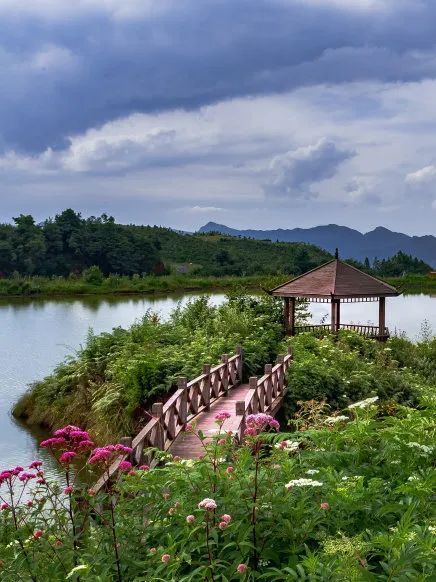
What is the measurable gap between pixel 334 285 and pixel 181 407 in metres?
14.2

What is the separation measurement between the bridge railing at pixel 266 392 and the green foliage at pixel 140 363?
Answer: 1.74m

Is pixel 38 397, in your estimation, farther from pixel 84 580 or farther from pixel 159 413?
pixel 84 580

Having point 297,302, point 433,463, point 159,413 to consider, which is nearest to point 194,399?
point 159,413

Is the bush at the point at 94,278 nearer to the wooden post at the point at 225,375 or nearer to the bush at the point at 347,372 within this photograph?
the bush at the point at 347,372

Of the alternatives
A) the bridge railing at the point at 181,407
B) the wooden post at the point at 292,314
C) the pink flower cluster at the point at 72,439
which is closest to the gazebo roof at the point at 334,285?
the wooden post at the point at 292,314

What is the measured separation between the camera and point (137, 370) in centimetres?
1594

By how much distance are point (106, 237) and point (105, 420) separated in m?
73.8

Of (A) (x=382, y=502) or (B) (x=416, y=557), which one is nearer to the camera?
(B) (x=416, y=557)

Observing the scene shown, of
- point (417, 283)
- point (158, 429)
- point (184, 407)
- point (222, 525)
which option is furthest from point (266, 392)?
point (417, 283)

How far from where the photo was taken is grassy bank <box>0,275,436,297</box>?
65250 millimetres

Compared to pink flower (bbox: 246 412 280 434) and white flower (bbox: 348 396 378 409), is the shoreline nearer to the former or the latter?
white flower (bbox: 348 396 378 409)

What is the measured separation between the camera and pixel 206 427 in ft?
39.8

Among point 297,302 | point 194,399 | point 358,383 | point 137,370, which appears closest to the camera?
point 194,399

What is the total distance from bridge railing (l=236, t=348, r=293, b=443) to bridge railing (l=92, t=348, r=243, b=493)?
1023mm
